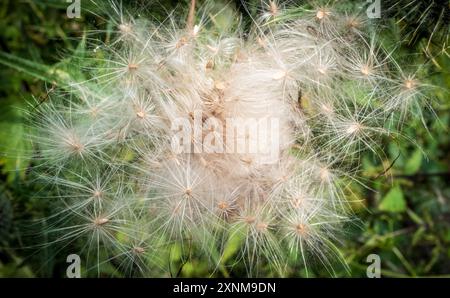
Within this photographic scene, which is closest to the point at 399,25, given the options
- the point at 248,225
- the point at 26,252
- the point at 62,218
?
the point at 248,225

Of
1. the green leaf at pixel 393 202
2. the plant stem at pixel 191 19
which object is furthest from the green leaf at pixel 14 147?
the green leaf at pixel 393 202

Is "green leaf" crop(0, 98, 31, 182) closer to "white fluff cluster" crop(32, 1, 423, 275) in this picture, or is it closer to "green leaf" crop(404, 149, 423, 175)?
"white fluff cluster" crop(32, 1, 423, 275)

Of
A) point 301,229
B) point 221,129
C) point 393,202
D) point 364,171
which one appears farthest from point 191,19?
point 393,202

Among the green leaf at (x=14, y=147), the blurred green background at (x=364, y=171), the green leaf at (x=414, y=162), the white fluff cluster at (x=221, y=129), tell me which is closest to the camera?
the white fluff cluster at (x=221, y=129)

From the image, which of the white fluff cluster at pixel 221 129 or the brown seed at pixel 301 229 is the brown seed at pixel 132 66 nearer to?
the white fluff cluster at pixel 221 129

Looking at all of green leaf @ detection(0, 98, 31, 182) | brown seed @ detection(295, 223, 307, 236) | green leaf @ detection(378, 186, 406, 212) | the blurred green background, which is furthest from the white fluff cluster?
A: green leaf @ detection(378, 186, 406, 212)
